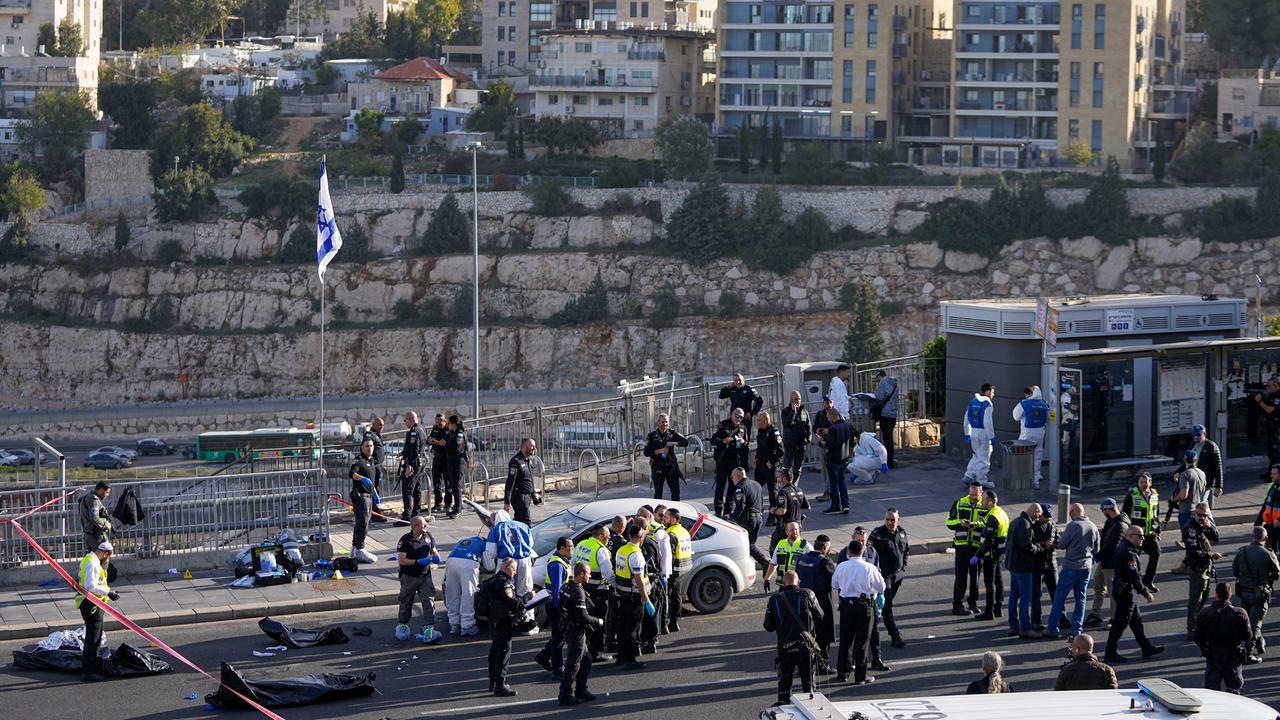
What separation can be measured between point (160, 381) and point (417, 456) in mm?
54745

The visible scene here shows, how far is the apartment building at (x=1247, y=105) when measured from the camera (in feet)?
248

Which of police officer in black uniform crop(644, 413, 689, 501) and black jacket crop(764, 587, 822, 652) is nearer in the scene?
black jacket crop(764, 587, 822, 652)

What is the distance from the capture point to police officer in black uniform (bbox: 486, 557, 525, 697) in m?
15.0

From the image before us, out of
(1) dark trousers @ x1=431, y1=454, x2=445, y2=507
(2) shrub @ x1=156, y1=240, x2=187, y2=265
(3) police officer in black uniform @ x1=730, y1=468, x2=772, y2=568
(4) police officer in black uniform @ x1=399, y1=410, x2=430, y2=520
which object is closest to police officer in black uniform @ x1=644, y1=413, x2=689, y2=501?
(3) police officer in black uniform @ x1=730, y1=468, x2=772, y2=568

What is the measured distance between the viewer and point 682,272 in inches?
2832

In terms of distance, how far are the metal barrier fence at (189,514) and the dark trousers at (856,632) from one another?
784 cm

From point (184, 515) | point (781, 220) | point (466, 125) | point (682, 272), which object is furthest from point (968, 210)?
point (184, 515)

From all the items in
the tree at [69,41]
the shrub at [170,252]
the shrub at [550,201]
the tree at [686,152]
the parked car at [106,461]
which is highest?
the tree at [69,41]

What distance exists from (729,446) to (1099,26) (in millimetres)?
58385

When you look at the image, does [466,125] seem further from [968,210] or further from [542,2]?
[968,210]

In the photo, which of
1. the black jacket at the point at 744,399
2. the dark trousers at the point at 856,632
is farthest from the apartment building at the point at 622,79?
the dark trousers at the point at 856,632

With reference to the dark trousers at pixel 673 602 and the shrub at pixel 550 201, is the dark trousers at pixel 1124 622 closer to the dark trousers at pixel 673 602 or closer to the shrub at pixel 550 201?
the dark trousers at pixel 673 602

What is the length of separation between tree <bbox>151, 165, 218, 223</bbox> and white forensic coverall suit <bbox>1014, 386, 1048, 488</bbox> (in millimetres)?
61747

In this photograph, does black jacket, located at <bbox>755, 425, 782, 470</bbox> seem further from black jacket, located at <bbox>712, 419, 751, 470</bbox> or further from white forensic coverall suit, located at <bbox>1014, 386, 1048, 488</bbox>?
white forensic coverall suit, located at <bbox>1014, 386, 1048, 488</bbox>
